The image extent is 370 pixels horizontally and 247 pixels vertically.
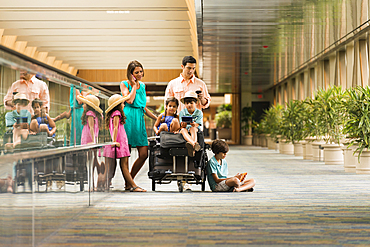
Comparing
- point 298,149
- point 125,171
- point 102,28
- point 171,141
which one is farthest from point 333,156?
point 102,28

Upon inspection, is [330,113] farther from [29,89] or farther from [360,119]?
[29,89]

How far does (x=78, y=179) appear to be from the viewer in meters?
3.38

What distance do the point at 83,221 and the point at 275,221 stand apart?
1.36 m

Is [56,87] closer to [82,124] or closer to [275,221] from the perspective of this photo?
[82,124]

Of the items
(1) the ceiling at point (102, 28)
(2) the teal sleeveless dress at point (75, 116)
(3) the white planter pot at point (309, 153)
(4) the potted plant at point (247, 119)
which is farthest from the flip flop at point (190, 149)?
(4) the potted plant at point (247, 119)

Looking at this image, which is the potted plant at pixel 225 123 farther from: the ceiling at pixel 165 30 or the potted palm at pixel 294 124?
the potted palm at pixel 294 124

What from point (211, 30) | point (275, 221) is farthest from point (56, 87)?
point (211, 30)

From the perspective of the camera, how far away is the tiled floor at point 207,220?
2.56 metres

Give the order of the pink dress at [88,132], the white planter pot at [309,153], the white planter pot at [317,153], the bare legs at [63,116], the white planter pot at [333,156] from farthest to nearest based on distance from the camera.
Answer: the white planter pot at [309,153] → the white planter pot at [317,153] → the white planter pot at [333,156] → the pink dress at [88,132] → the bare legs at [63,116]

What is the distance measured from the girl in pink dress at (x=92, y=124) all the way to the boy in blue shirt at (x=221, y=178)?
1201 millimetres

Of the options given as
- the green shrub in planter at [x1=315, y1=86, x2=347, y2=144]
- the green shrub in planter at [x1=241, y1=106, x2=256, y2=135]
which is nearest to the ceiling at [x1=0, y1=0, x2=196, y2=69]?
the green shrub in planter at [x1=315, y1=86, x2=347, y2=144]

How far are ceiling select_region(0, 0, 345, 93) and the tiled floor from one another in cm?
472

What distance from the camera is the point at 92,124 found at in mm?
3994

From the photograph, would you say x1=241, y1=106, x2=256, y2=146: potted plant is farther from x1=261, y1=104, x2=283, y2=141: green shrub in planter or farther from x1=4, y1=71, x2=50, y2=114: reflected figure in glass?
x1=4, y1=71, x2=50, y2=114: reflected figure in glass
